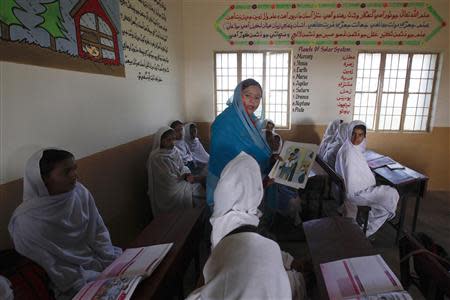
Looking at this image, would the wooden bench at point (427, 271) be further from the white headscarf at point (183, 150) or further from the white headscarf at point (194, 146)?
the white headscarf at point (194, 146)

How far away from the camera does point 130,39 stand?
285 centimetres

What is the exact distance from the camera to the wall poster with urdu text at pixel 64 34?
4.82 ft

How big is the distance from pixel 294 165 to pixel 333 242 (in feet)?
1.93

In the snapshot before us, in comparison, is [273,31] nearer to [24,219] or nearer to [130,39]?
[130,39]

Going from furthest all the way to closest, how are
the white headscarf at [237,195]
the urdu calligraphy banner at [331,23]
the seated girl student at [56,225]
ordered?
1. the urdu calligraphy banner at [331,23]
2. the seated girl student at [56,225]
3. the white headscarf at [237,195]

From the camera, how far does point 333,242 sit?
1629mm

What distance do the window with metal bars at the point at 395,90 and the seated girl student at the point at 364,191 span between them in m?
2.61

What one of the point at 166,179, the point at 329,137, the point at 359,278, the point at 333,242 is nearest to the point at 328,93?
the point at 329,137

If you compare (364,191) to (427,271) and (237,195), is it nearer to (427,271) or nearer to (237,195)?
(427,271)

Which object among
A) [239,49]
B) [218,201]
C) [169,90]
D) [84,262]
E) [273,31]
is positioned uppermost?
[273,31]

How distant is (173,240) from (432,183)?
5416mm

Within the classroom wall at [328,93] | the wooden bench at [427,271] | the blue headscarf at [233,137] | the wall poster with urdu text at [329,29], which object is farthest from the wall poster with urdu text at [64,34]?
the wall poster with urdu text at [329,29]

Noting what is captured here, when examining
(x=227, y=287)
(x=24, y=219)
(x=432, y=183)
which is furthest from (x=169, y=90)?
(x=432, y=183)

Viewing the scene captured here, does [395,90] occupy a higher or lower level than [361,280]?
higher
